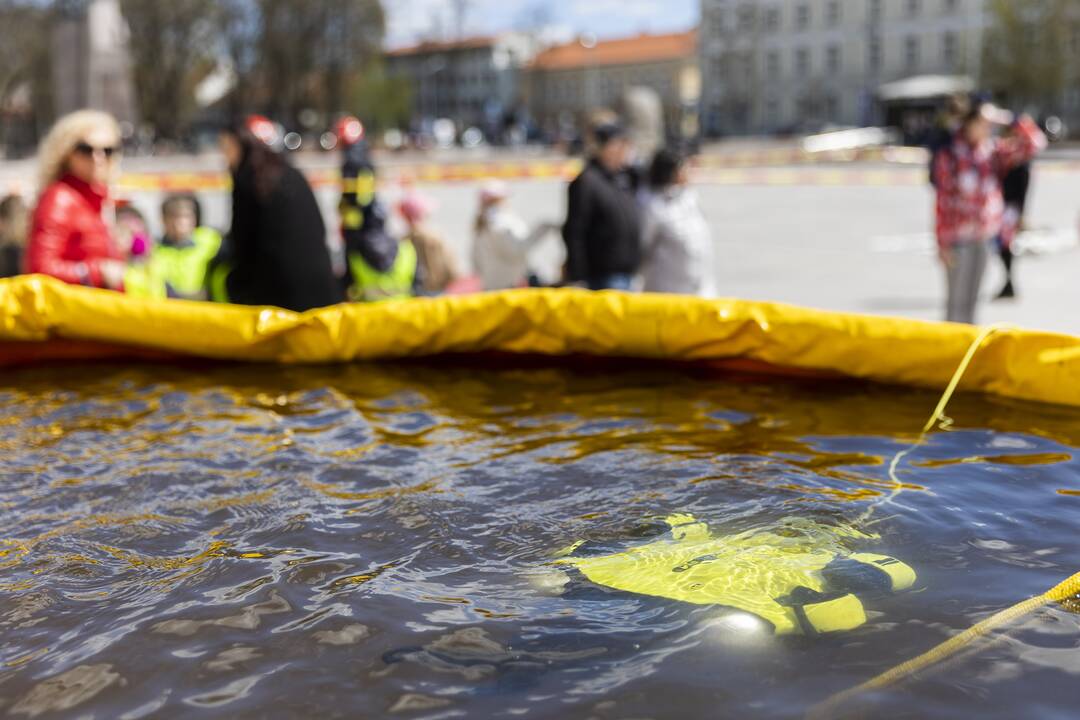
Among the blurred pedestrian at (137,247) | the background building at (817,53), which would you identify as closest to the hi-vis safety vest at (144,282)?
the blurred pedestrian at (137,247)

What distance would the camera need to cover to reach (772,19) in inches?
3282

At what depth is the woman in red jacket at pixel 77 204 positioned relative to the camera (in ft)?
19.6

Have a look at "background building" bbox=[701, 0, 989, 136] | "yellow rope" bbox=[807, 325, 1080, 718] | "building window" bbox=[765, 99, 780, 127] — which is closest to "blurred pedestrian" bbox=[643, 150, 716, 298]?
"yellow rope" bbox=[807, 325, 1080, 718]

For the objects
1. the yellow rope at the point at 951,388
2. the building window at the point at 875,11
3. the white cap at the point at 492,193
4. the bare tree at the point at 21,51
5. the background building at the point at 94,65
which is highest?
the building window at the point at 875,11

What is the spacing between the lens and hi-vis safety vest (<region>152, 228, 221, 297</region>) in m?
8.07

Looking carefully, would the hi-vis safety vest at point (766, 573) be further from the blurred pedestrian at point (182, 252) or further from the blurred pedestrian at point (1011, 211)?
the blurred pedestrian at point (1011, 211)

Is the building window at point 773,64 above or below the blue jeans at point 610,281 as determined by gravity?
above

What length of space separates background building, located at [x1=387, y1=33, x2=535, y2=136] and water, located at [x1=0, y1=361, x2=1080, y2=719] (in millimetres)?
105617

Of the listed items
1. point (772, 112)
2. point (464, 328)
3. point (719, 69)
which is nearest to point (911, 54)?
point (772, 112)

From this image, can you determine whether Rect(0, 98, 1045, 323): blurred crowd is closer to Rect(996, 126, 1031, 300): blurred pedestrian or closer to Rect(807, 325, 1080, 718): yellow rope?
Rect(996, 126, 1031, 300): blurred pedestrian

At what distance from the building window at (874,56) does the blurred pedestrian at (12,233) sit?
7691 centimetres

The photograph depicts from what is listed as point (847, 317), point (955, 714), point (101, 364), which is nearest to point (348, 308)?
point (101, 364)

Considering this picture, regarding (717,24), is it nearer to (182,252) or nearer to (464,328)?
(182,252)

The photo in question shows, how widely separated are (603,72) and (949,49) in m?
34.0
